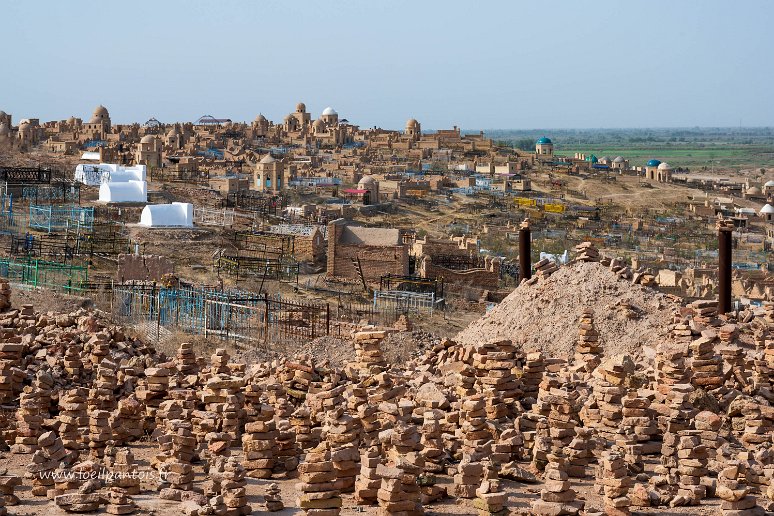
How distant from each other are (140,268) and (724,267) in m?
12.8

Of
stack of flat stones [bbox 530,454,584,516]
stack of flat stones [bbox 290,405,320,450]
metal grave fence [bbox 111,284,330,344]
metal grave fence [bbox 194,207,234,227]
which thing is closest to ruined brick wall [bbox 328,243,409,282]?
metal grave fence [bbox 194,207,234,227]

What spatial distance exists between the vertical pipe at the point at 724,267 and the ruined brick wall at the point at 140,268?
12.2 meters

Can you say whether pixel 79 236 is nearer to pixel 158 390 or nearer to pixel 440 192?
pixel 158 390

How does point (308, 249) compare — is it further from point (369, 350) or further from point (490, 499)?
point (490, 499)

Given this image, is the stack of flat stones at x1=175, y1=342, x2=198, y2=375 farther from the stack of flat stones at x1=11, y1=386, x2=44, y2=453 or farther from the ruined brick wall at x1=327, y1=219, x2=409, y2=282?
the ruined brick wall at x1=327, y1=219, x2=409, y2=282

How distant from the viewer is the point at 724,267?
16844 mm

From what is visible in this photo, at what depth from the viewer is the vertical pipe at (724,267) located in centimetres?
1672

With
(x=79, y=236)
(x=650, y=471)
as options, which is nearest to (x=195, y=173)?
(x=79, y=236)

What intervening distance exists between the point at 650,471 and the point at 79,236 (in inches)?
799

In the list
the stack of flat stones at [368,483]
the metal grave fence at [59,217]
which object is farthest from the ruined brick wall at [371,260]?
the stack of flat stones at [368,483]

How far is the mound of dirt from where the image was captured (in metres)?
14.7

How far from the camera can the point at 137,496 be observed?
861cm

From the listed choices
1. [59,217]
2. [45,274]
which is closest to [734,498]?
[45,274]

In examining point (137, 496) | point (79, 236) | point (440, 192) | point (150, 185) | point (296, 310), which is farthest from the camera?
point (440, 192)
